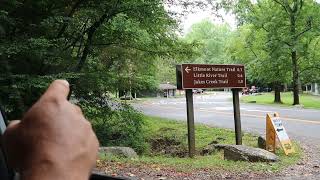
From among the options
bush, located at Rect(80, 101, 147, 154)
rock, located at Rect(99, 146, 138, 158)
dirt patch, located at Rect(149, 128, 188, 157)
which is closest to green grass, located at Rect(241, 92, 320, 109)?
dirt patch, located at Rect(149, 128, 188, 157)

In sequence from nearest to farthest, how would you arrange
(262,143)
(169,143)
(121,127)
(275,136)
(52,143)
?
(52,143)
(275,136)
(262,143)
(121,127)
(169,143)

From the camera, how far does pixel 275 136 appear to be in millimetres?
11789

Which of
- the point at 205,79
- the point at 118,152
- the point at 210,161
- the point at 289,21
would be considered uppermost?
the point at 289,21

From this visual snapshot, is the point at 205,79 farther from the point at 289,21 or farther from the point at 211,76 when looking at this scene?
the point at 289,21

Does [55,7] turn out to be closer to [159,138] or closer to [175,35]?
[175,35]

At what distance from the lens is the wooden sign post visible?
459 inches

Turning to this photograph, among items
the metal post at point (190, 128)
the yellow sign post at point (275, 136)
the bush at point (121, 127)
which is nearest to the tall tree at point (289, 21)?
the bush at point (121, 127)

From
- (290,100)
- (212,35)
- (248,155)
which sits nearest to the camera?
(248,155)

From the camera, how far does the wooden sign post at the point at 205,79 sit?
1166 cm

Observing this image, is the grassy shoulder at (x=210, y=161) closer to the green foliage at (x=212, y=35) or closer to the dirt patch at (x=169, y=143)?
the dirt patch at (x=169, y=143)

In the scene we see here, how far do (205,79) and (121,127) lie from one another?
2.73 meters

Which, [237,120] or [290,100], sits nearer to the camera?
[237,120]

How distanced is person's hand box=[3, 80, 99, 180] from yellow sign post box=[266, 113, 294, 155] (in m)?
11.2

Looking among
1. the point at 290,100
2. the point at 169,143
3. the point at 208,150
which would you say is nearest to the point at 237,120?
the point at 208,150
